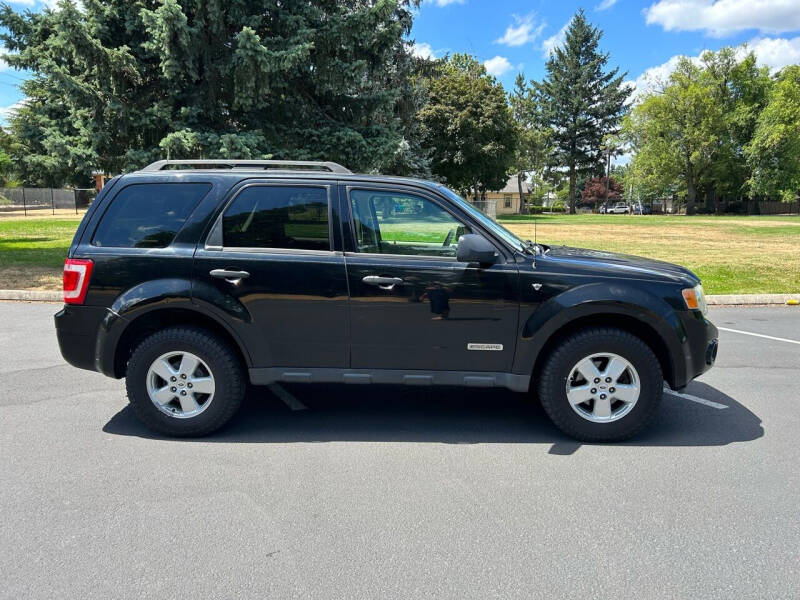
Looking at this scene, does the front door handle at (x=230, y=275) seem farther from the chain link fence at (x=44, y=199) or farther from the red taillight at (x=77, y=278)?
the chain link fence at (x=44, y=199)

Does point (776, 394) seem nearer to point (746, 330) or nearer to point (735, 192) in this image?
point (746, 330)

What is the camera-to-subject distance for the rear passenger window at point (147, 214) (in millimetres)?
4234

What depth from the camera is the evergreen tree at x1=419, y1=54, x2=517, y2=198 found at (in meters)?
46.7

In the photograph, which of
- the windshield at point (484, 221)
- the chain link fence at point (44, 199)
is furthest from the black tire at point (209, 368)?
the chain link fence at point (44, 199)

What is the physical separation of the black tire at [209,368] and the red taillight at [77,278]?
0.57 metres

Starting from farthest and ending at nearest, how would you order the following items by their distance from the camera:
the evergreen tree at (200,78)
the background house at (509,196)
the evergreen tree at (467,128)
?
1. the background house at (509,196)
2. the evergreen tree at (467,128)
3. the evergreen tree at (200,78)

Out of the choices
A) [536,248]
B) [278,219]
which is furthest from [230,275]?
[536,248]

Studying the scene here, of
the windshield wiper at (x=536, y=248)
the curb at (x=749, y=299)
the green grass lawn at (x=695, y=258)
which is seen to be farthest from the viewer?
the green grass lawn at (x=695, y=258)

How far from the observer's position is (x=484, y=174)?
50594mm

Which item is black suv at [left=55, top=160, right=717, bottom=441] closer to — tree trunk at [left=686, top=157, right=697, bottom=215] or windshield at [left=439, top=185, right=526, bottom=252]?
windshield at [left=439, top=185, right=526, bottom=252]

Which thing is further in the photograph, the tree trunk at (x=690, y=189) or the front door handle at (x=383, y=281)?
the tree trunk at (x=690, y=189)

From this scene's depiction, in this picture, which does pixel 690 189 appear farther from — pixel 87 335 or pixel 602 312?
pixel 87 335

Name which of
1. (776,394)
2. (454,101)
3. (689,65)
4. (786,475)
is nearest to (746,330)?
(776,394)

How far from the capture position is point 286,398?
5.16 m
